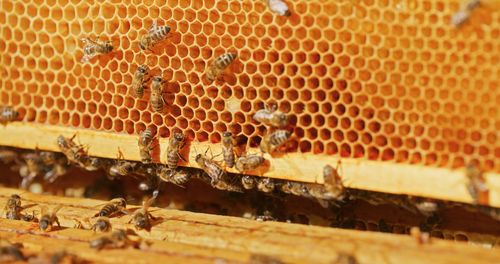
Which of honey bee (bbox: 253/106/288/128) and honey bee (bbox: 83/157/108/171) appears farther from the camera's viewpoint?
honey bee (bbox: 83/157/108/171)

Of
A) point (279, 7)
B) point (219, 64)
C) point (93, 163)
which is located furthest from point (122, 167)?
point (279, 7)

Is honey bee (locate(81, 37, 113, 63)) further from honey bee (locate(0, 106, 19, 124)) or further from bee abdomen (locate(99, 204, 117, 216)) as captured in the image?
bee abdomen (locate(99, 204, 117, 216))

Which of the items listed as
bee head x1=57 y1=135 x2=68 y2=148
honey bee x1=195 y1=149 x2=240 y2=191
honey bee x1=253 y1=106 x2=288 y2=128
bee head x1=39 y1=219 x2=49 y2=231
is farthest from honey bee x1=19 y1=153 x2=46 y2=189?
honey bee x1=253 y1=106 x2=288 y2=128

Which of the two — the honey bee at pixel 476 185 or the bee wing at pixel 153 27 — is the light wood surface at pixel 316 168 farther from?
the bee wing at pixel 153 27

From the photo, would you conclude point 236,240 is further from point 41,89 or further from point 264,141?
point 41,89

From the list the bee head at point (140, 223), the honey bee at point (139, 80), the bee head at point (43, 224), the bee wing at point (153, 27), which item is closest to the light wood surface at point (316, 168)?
the honey bee at point (139, 80)

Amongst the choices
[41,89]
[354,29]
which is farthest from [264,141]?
[41,89]
